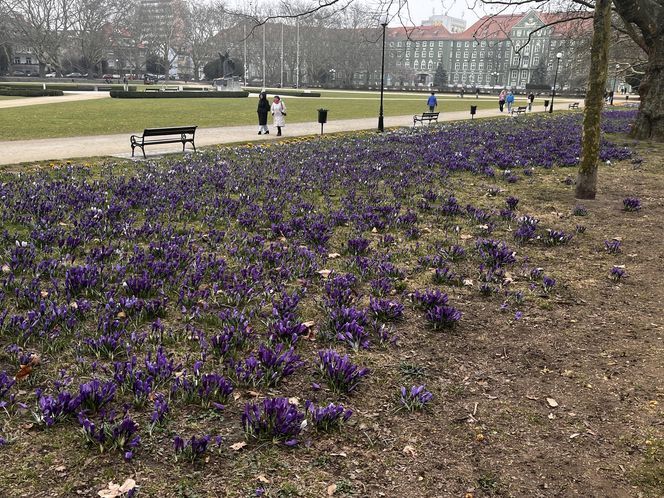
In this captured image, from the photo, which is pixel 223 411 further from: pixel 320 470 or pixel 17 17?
pixel 17 17

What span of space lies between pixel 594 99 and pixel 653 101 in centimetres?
1188

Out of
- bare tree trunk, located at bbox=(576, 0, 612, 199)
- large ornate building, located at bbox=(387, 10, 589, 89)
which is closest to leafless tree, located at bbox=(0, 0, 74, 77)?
large ornate building, located at bbox=(387, 10, 589, 89)

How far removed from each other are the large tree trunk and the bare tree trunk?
423 inches

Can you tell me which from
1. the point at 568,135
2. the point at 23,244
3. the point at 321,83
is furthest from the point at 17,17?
the point at 23,244

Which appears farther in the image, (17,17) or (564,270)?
(17,17)

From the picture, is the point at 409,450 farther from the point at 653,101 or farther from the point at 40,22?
the point at 40,22

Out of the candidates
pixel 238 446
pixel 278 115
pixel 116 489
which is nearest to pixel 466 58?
pixel 278 115

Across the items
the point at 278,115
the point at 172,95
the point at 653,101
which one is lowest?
the point at 278,115

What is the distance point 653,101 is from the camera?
60.3ft

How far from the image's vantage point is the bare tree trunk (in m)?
8.59

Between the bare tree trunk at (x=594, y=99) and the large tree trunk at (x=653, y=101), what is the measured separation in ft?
35.3

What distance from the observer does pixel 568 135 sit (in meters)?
19.2

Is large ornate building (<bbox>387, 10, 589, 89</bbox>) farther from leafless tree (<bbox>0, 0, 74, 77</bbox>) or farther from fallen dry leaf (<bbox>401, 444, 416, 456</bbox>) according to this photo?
fallen dry leaf (<bbox>401, 444, 416, 456</bbox>)

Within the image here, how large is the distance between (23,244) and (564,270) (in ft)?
17.9
